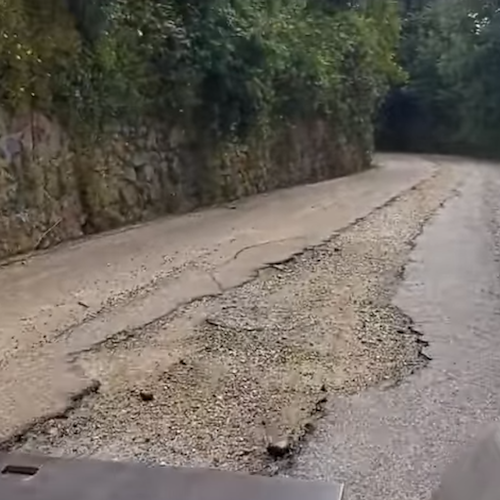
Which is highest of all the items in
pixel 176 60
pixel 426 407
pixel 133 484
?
pixel 176 60

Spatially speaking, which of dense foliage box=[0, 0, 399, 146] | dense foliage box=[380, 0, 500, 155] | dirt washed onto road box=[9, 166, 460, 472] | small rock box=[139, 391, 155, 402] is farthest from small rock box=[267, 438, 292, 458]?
dense foliage box=[380, 0, 500, 155]

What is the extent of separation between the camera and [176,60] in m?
8.42

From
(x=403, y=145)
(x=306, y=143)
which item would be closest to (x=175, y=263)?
(x=306, y=143)

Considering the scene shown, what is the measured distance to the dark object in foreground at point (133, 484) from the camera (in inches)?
74.5

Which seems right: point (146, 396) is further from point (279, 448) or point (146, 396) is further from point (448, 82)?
point (448, 82)

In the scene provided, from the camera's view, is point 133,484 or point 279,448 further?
point 279,448

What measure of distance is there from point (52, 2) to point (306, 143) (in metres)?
6.43

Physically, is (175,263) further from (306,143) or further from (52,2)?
(306,143)

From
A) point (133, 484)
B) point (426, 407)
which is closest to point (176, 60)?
point (426, 407)

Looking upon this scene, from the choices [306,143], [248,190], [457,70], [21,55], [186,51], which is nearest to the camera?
[21,55]

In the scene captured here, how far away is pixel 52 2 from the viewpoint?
22.6ft

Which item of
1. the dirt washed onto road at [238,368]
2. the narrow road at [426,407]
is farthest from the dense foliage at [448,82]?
the dirt washed onto road at [238,368]

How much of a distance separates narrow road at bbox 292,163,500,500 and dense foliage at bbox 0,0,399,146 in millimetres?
3313

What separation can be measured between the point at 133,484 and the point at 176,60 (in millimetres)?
6944
